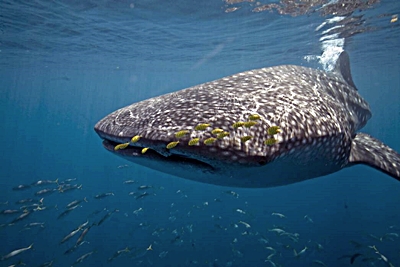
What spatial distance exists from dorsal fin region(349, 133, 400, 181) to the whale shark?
0.02 meters

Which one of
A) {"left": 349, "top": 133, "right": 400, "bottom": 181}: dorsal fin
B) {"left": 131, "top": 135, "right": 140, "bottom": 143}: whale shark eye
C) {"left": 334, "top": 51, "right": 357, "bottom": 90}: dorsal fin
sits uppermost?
{"left": 334, "top": 51, "right": 357, "bottom": 90}: dorsal fin

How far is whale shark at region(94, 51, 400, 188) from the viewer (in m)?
2.23

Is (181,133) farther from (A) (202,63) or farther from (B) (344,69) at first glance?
(A) (202,63)

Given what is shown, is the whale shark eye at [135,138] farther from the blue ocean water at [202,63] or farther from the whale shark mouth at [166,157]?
the blue ocean water at [202,63]

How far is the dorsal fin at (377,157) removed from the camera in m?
3.66

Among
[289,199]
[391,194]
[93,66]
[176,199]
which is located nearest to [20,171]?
[93,66]

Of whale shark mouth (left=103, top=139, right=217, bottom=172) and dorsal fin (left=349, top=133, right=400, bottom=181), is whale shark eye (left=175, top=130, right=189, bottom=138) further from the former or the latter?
dorsal fin (left=349, top=133, right=400, bottom=181)

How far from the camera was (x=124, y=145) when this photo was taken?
253 centimetres

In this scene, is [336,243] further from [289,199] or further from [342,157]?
[342,157]

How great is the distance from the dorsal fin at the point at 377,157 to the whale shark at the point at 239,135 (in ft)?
0.06

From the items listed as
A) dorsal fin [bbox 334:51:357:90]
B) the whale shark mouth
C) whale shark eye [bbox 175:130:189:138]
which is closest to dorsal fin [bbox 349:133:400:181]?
the whale shark mouth

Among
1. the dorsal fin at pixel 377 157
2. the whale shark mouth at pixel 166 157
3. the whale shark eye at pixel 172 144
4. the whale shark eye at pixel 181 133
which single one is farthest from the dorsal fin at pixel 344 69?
the whale shark eye at pixel 172 144

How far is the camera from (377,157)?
391 centimetres

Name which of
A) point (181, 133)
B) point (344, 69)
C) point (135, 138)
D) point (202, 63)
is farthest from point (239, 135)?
point (202, 63)
